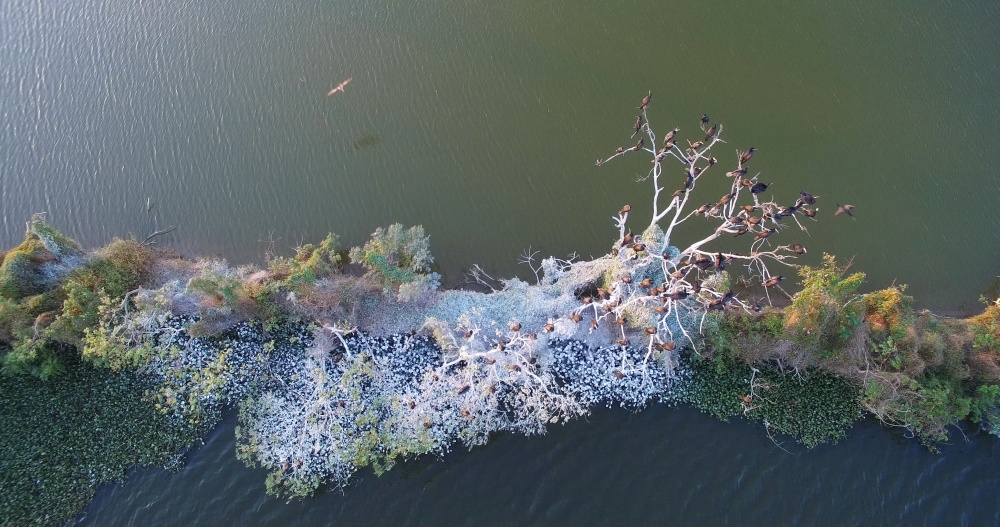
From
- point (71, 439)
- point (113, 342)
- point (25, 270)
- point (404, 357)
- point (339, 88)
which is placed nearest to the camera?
point (113, 342)

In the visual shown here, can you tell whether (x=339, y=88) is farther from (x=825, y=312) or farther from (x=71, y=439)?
(x=825, y=312)

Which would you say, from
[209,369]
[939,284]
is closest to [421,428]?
[209,369]

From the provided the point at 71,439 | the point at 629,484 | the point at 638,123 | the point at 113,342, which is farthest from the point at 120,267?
the point at 638,123

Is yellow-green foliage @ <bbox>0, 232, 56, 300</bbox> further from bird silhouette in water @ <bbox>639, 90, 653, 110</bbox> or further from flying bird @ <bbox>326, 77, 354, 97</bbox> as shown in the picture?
bird silhouette in water @ <bbox>639, 90, 653, 110</bbox>

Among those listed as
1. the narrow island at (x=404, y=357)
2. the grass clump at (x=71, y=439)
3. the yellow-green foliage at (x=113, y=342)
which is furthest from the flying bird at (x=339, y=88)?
the grass clump at (x=71, y=439)

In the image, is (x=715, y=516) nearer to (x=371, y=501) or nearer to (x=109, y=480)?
(x=371, y=501)

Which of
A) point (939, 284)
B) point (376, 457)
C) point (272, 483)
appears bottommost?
point (272, 483)
